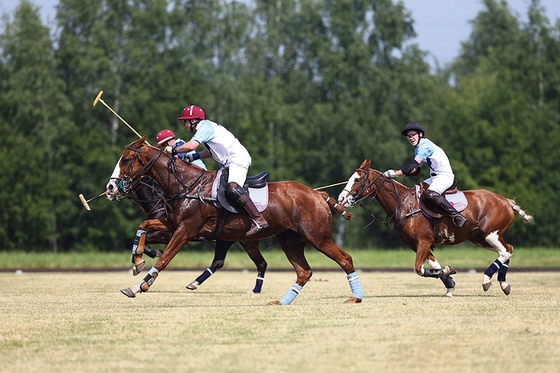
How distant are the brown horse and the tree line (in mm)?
34349

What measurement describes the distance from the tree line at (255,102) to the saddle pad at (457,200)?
113 feet

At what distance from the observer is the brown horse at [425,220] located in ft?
54.1

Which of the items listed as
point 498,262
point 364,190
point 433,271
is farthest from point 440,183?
point 498,262

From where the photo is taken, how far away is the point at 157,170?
49.6 feet

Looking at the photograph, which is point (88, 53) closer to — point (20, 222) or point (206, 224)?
point (20, 222)

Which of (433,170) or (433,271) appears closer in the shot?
(433,271)

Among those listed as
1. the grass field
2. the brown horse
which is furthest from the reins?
the grass field

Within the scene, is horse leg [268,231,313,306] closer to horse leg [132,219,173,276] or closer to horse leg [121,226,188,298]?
horse leg [121,226,188,298]

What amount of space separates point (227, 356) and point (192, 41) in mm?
47389

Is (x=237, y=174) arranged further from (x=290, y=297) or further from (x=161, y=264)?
(x=290, y=297)

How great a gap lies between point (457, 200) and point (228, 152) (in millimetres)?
4174

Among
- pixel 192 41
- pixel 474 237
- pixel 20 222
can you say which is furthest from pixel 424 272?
pixel 192 41

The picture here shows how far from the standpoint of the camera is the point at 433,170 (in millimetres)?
16984

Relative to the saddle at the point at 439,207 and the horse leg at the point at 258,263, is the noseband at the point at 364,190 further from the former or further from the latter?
the horse leg at the point at 258,263
